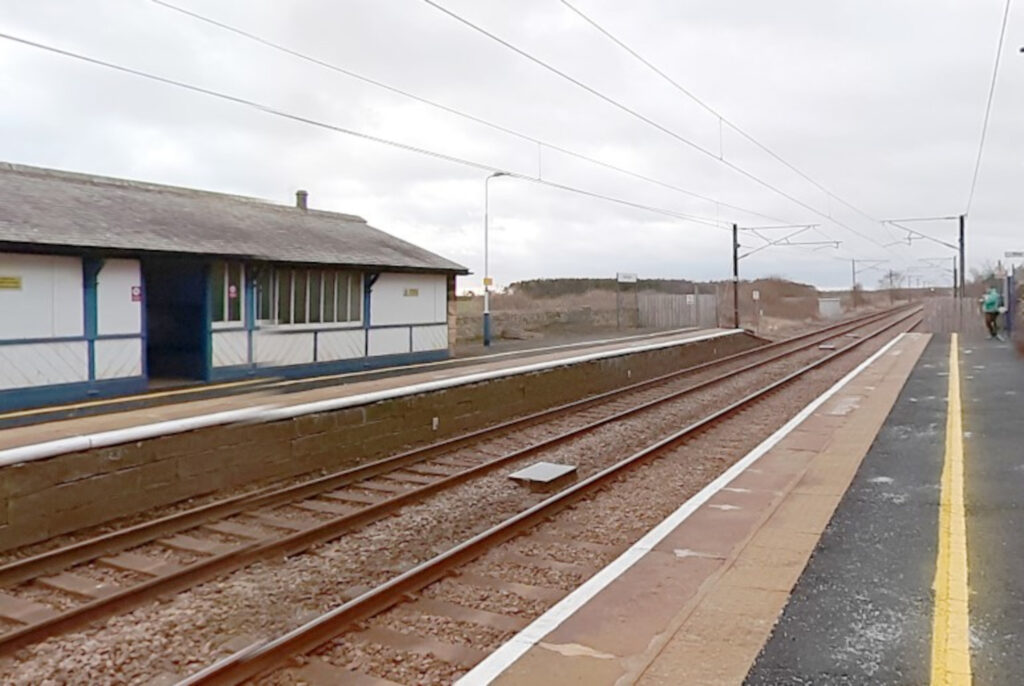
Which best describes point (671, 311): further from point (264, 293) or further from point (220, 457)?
point (220, 457)

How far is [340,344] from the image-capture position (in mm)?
19469

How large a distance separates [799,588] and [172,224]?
1515cm

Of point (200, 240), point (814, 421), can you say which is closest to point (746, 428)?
point (814, 421)

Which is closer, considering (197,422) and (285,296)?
(197,422)

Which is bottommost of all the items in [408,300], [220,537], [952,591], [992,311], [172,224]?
[220,537]

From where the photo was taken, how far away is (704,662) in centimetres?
404

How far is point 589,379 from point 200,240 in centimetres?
857

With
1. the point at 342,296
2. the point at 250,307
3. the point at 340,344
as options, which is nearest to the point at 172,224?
the point at 250,307

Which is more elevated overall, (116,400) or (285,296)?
(285,296)

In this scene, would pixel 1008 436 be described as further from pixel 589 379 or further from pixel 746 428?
pixel 589 379

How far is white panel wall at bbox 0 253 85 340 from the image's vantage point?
486 inches

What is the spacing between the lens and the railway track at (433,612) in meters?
4.50

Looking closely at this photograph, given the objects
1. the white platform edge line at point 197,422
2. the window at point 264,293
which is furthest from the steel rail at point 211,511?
the window at point 264,293

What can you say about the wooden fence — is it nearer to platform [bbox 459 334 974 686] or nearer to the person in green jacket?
the person in green jacket
